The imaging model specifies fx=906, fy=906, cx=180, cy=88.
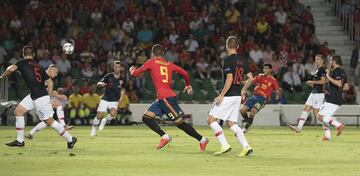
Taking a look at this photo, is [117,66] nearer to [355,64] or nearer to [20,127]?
[20,127]

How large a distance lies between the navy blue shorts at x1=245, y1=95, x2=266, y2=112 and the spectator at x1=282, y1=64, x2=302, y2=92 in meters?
8.87

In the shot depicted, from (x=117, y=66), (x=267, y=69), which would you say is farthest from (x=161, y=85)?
(x=267, y=69)

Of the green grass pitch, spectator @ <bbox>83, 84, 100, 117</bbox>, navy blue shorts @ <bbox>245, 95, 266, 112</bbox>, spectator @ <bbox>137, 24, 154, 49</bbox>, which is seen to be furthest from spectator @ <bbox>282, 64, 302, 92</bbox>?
the green grass pitch

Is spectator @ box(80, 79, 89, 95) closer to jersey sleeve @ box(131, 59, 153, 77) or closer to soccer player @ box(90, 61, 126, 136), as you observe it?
soccer player @ box(90, 61, 126, 136)

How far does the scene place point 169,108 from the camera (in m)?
19.7

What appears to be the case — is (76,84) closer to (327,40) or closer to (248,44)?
(248,44)

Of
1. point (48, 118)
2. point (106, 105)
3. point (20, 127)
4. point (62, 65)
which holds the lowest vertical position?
point (106, 105)

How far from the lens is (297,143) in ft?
74.3

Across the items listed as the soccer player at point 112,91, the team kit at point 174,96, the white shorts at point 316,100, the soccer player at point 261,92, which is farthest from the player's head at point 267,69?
the soccer player at point 112,91

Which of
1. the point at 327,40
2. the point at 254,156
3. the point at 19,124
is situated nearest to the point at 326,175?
the point at 254,156

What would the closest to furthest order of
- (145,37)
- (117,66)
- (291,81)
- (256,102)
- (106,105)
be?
(117,66), (106,105), (256,102), (291,81), (145,37)

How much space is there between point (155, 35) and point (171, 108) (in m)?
18.3

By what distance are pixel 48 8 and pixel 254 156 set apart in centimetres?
2205

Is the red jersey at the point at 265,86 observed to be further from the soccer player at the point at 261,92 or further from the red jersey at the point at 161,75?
the red jersey at the point at 161,75
